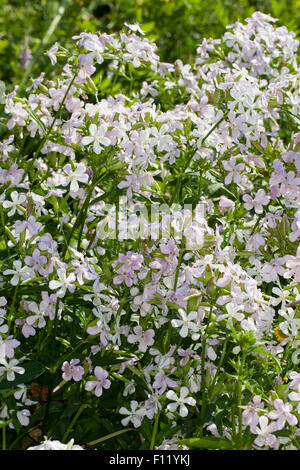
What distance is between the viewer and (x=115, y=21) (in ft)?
13.3

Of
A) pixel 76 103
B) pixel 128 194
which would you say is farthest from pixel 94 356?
pixel 76 103

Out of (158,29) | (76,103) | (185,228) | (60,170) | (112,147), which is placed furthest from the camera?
(158,29)

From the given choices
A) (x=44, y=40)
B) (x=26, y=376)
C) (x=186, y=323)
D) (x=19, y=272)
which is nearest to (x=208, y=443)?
(x=186, y=323)

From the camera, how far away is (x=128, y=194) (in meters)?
1.54

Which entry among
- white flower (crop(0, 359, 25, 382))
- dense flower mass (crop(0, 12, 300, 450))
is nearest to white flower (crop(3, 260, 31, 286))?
dense flower mass (crop(0, 12, 300, 450))

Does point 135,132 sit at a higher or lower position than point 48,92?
lower

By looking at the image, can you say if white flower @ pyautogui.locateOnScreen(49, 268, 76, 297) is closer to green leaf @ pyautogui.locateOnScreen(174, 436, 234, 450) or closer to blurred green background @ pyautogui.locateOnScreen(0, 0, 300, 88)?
green leaf @ pyautogui.locateOnScreen(174, 436, 234, 450)

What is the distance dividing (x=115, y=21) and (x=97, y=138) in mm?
2798

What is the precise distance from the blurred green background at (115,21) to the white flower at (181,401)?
8.36ft

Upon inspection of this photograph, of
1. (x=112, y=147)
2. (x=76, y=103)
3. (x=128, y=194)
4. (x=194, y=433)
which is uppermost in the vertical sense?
(x=76, y=103)

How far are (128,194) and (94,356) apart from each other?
1.25 ft

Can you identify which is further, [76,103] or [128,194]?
[76,103]
